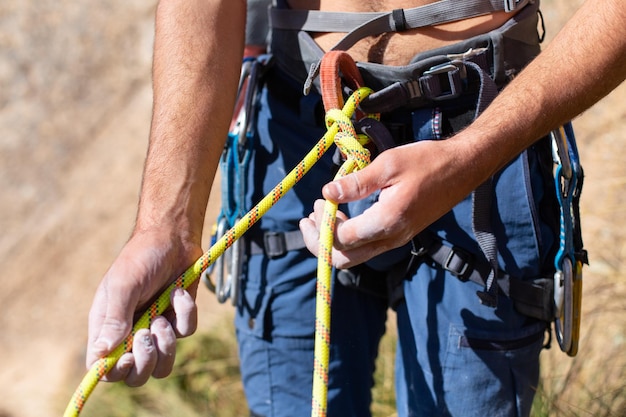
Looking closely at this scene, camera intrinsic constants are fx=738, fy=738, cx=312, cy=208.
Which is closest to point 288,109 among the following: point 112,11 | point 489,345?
point 489,345

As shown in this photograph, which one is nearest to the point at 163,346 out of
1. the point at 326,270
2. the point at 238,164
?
the point at 326,270

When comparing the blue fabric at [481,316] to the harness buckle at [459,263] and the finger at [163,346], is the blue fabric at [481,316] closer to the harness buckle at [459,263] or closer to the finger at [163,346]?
the harness buckle at [459,263]

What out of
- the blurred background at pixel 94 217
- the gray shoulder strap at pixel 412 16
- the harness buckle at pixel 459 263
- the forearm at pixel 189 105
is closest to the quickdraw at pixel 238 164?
the forearm at pixel 189 105

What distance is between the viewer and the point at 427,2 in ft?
4.98

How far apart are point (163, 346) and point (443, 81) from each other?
2.39 feet

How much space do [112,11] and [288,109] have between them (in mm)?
5320

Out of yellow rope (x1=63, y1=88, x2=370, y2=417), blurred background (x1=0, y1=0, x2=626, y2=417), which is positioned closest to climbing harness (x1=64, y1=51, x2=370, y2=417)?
yellow rope (x1=63, y1=88, x2=370, y2=417)

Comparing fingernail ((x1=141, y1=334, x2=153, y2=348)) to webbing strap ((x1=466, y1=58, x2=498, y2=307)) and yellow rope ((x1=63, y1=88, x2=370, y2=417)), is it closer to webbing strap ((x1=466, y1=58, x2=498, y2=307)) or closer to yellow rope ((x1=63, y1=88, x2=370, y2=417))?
yellow rope ((x1=63, y1=88, x2=370, y2=417))

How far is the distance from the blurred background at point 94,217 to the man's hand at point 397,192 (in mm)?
1106

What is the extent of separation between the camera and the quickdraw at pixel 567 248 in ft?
4.91

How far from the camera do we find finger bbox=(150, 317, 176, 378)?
3.93 ft

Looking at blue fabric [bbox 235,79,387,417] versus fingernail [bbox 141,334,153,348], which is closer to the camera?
fingernail [bbox 141,334,153,348]

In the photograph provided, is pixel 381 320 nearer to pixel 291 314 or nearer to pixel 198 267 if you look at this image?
pixel 291 314

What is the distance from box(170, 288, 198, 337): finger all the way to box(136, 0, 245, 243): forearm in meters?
0.16
